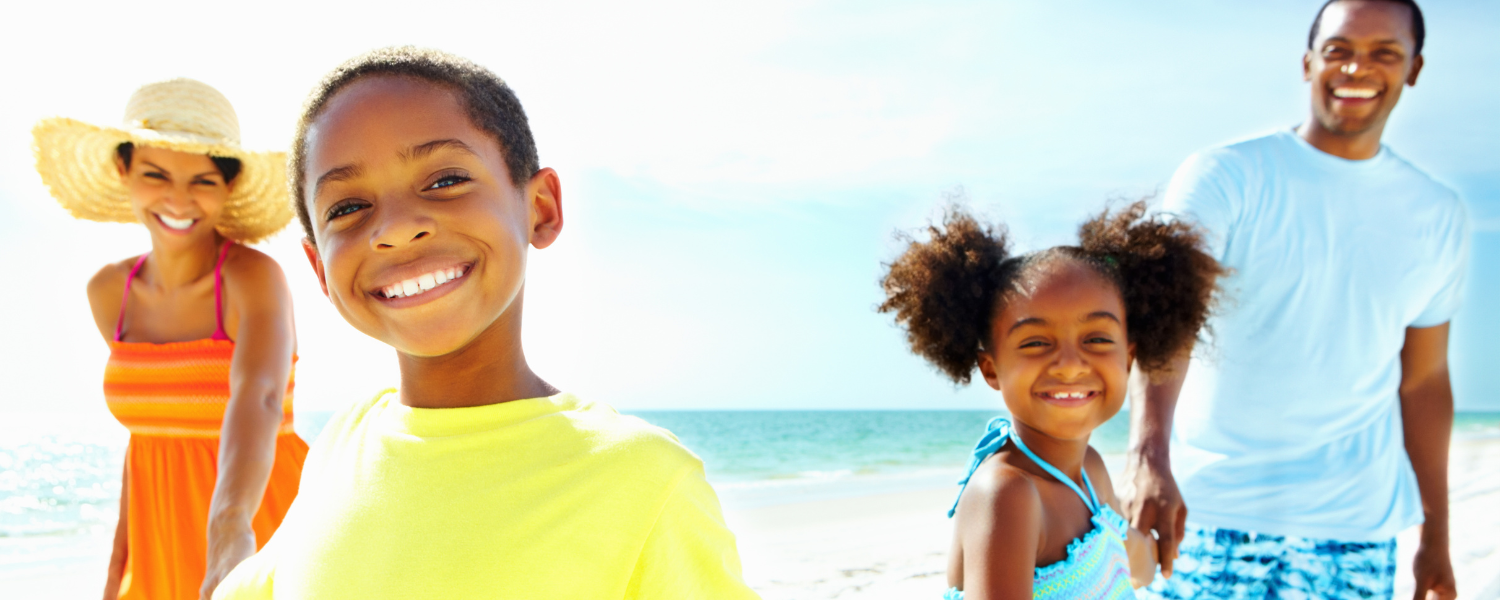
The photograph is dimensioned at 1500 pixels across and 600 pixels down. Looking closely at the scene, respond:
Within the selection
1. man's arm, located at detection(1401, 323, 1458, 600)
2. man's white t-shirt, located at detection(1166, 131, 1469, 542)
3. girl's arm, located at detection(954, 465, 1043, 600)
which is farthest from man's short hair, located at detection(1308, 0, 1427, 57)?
girl's arm, located at detection(954, 465, 1043, 600)

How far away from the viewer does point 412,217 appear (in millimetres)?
1344

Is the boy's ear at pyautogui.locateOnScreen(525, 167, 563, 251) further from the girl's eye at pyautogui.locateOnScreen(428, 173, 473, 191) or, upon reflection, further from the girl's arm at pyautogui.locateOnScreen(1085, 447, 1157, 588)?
the girl's arm at pyautogui.locateOnScreen(1085, 447, 1157, 588)

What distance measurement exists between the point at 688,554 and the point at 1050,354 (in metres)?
1.32

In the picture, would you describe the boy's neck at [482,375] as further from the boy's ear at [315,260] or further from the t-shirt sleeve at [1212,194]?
the t-shirt sleeve at [1212,194]

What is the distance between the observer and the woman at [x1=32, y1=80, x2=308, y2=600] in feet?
8.87

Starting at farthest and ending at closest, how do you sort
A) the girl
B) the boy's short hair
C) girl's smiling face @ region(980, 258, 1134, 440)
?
girl's smiling face @ region(980, 258, 1134, 440)
the girl
the boy's short hair

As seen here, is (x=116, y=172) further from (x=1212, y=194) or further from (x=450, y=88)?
(x=1212, y=194)

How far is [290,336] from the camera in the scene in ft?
8.95

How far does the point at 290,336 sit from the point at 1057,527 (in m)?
2.07

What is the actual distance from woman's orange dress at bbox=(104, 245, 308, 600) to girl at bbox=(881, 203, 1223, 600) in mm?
1862

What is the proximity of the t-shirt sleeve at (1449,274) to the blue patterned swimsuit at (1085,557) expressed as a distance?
5.31 feet

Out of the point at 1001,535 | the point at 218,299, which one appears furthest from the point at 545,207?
the point at 218,299

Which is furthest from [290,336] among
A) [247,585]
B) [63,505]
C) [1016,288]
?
[63,505]

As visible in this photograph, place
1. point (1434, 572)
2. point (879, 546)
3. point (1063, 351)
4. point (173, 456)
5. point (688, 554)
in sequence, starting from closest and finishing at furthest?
point (688, 554) < point (1063, 351) < point (173, 456) < point (1434, 572) < point (879, 546)
